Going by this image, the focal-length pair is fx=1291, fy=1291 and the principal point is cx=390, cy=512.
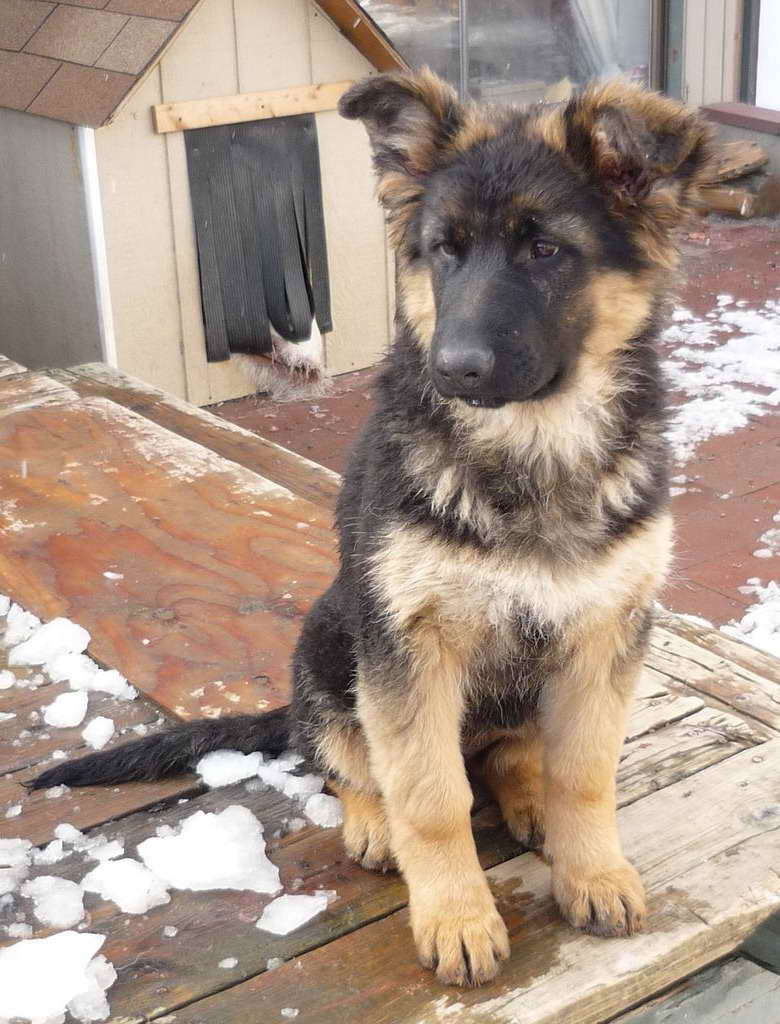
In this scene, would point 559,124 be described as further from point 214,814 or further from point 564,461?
point 214,814

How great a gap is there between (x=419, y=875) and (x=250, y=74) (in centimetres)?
561

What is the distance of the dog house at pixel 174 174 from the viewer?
681cm

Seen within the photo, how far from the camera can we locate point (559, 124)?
8.43 ft

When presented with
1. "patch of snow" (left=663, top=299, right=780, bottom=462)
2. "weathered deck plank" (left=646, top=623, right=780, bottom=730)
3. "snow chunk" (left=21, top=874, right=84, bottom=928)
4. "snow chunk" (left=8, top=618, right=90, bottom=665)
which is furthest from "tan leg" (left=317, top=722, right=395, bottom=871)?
"patch of snow" (left=663, top=299, right=780, bottom=462)

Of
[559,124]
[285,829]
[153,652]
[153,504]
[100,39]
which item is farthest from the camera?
[100,39]

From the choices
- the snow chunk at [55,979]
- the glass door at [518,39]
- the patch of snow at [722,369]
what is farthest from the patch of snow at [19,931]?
the glass door at [518,39]

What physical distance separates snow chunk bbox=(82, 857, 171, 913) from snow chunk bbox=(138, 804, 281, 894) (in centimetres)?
3

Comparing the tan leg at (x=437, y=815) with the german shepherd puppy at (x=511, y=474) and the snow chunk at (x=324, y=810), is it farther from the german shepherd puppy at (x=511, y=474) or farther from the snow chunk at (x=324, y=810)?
the snow chunk at (x=324, y=810)

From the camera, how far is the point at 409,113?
2725 millimetres

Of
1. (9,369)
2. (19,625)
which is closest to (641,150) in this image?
(19,625)

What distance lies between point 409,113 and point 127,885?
1.77 metres

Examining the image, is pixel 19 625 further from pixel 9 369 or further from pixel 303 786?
pixel 9 369

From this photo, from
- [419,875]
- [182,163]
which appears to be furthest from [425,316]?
[182,163]

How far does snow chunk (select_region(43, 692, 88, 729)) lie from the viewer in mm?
3391
